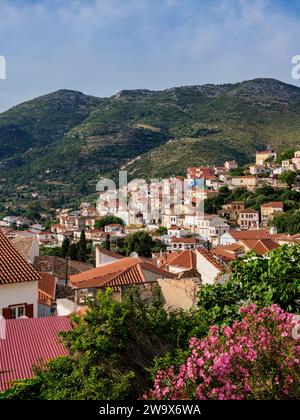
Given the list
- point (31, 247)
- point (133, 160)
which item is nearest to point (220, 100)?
point (133, 160)

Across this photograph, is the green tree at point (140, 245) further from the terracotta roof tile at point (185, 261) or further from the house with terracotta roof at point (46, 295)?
the house with terracotta roof at point (46, 295)

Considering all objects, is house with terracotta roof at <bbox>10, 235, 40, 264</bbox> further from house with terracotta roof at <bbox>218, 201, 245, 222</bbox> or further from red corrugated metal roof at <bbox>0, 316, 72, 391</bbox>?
house with terracotta roof at <bbox>218, 201, 245, 222</bbox>

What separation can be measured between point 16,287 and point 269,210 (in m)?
66.3

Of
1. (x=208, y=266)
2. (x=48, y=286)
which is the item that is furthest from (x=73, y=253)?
(x=208, y=266)

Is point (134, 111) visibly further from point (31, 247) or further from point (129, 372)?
point (129, 372)

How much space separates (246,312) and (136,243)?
56583 millimetres

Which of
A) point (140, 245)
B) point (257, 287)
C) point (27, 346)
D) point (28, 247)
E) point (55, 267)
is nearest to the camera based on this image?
point (257, 287)

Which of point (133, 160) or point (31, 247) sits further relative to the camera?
point (133, 160)

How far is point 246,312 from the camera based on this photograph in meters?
5.59

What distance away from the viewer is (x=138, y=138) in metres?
160

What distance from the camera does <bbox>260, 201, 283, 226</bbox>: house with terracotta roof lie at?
243 feet

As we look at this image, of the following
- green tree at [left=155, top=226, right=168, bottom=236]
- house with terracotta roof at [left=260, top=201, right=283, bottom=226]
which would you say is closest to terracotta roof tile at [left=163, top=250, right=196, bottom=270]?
house with terracotta roof at [left=260, top=201, right=283, bottom=226]

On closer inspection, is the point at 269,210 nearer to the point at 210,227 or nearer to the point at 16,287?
the point at 210,227
